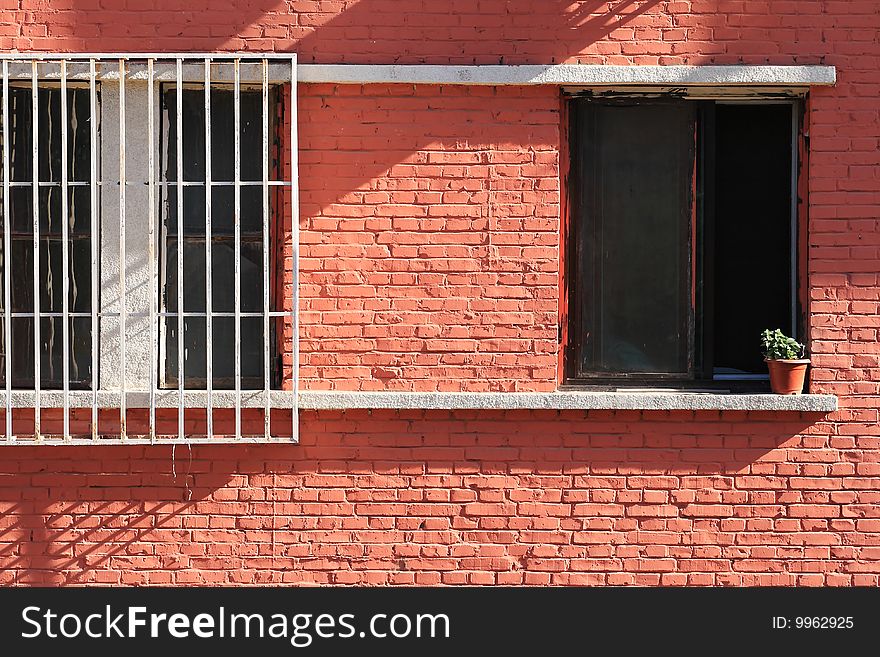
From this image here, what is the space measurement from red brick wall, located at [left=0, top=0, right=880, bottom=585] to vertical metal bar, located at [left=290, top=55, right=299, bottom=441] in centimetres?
13

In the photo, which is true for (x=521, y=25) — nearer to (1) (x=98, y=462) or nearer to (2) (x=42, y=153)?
(2) (x=42, y=153)

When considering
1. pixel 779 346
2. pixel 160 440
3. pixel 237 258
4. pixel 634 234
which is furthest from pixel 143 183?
pixel 779 346

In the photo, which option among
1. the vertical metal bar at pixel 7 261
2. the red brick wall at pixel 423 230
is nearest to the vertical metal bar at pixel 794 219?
the red brick wall at pixel 423 230

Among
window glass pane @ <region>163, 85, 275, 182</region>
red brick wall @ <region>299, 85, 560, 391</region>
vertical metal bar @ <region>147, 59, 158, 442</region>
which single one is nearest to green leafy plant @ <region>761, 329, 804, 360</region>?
red brick wall @ <region>299, 85, 560, 391</region>

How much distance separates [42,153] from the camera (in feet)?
16.8

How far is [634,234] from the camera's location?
5234 mm

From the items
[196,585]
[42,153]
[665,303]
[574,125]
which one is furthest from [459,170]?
[196,585]

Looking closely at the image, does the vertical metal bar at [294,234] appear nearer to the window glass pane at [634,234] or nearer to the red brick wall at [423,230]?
the red brick wall at [423,230]

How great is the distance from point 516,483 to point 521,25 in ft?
8.20

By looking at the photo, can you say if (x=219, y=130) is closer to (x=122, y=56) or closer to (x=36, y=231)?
(x=122, y=56)

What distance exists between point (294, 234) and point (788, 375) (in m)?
2.75

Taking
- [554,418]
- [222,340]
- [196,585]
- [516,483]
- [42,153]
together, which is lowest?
[196,585]

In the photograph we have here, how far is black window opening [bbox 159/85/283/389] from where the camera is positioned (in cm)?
513

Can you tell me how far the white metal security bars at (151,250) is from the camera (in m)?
4.91
